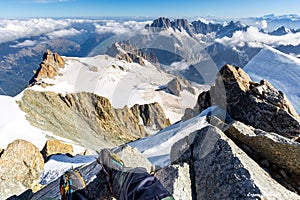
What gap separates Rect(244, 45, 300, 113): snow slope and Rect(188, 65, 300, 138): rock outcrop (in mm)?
80467

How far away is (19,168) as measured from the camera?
52.2 feet

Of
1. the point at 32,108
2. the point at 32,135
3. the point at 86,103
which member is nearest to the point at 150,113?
the point at 86,103

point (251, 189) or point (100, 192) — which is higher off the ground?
point (251, 189)

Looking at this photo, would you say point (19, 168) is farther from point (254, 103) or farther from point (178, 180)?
point (254, 103)

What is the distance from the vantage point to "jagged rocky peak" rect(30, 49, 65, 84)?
131 m

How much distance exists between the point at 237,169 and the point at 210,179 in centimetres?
72

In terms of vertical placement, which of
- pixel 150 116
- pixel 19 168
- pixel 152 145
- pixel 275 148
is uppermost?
pixel 275 148

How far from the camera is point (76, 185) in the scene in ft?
22.4

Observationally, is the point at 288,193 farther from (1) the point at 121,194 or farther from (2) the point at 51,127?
(2) the point at 51,127

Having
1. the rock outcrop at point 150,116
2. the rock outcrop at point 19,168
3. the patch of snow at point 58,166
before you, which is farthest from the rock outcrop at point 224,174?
the rock outcrop at point 150,116

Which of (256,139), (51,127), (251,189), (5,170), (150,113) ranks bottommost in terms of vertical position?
(150,113)

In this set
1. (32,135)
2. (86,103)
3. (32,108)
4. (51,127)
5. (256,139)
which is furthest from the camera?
(86,103)

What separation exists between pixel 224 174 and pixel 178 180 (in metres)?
1.20

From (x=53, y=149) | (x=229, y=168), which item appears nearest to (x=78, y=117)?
(x=53, y=149)
